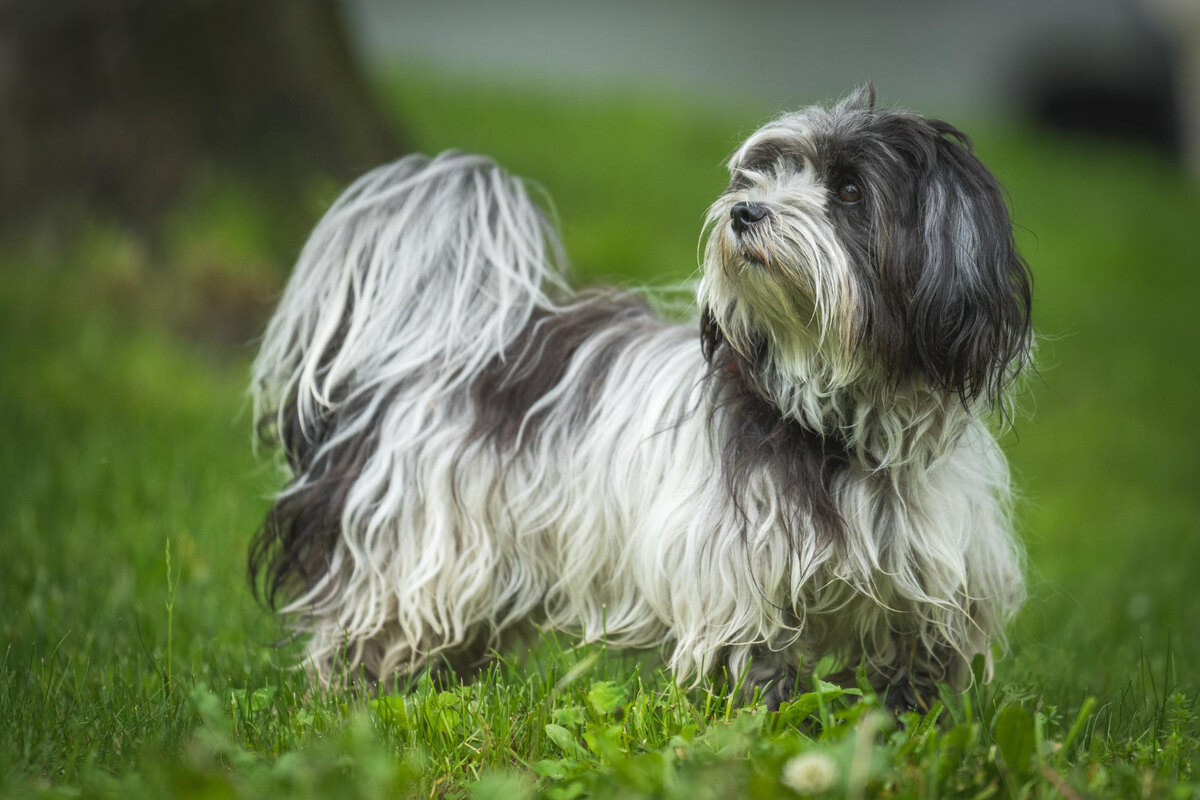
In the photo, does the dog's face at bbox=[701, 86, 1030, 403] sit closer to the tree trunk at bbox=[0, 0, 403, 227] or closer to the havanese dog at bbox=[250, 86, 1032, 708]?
the havanese dog at bbox=[250, 86, 1032, 708]

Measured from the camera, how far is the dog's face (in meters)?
2.81

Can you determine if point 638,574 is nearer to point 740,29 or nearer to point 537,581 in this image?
point 537,581

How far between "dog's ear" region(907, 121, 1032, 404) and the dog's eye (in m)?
0.16

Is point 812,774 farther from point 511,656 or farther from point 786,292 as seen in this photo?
point 511,656

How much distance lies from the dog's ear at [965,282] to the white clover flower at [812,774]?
98 cm

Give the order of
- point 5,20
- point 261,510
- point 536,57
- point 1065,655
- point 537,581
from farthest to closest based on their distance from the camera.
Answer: point 536,57
point 5,20
point 261,510
point 1065,655
point 537,581

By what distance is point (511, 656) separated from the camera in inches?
147

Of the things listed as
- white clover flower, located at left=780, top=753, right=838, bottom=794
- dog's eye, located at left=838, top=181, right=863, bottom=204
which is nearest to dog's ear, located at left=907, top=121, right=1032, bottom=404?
dog's eye, located at left=838, top=181, right=863, bottom=204

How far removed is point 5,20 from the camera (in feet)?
Answer: 20.4

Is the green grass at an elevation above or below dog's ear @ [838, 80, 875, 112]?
below

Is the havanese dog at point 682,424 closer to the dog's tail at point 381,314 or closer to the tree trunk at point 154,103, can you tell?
the dog's tail at point 381,314

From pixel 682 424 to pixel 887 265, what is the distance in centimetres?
69

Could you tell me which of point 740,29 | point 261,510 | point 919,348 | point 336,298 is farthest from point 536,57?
point 919,348

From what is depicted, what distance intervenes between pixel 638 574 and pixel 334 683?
861 millimetres
